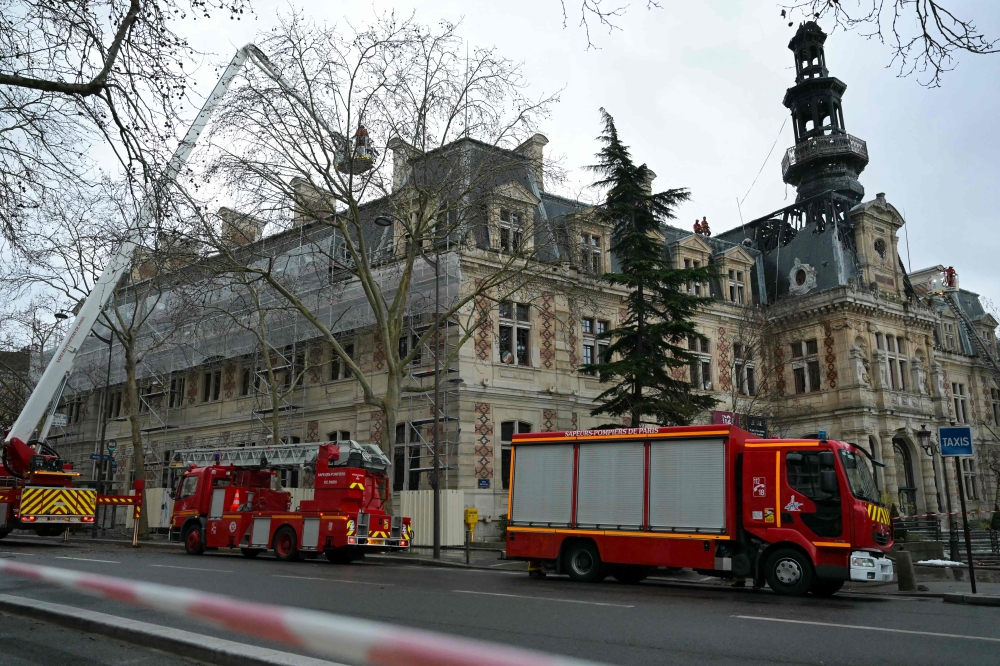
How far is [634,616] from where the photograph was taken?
32.9 ft

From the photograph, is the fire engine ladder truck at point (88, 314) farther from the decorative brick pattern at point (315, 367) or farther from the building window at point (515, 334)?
the decorative brick pattern at point (315, 367)

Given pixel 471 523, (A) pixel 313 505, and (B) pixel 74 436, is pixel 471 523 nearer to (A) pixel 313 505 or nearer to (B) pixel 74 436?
(A) pixel 313 505

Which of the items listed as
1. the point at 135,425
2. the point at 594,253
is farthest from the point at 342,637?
the point at 135,425

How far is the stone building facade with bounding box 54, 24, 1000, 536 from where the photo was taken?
29.8m

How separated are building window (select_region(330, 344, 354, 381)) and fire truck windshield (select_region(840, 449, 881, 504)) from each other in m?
21.8

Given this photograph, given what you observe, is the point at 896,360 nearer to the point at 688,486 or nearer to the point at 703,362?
the point at 703,362

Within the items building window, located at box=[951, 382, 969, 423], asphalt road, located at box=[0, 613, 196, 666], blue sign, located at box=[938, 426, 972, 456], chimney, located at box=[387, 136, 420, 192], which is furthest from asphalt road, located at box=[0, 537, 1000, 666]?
building window, located at box=[951, 382, 969, 423]

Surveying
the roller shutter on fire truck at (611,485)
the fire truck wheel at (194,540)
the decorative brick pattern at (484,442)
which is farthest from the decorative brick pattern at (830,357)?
the fire truck wheel at (194,540)

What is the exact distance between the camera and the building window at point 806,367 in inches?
1538

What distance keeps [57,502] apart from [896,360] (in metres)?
35.8

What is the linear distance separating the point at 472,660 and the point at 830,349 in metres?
37.4

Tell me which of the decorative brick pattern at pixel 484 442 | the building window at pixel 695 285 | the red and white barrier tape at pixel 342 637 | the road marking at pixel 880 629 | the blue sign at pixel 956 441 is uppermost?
the building window at pixel 695 285

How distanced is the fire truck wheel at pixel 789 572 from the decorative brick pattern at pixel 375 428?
1855 centimetres

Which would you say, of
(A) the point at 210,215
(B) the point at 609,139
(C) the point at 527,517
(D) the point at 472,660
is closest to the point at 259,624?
(D) the point at 472,660
